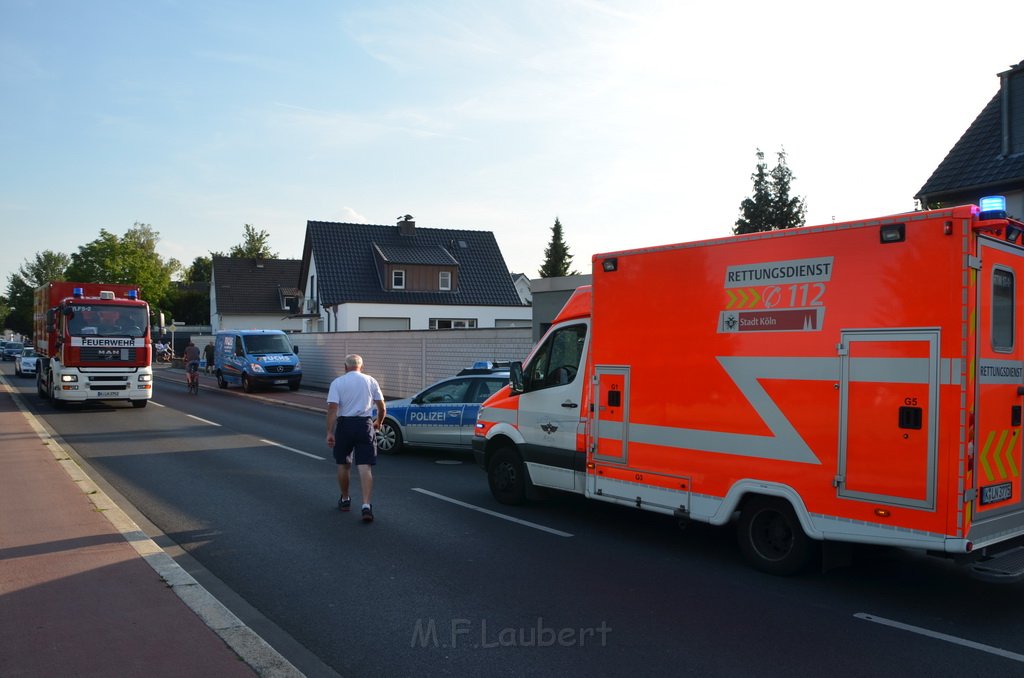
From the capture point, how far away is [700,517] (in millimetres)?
7102

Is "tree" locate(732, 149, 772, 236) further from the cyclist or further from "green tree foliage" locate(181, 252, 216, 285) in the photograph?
"green tree foliage" locate(181, 252, 216, 285)

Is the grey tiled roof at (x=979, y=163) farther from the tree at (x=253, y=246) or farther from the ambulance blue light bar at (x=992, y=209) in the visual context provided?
the tree at (x=253, y=246)

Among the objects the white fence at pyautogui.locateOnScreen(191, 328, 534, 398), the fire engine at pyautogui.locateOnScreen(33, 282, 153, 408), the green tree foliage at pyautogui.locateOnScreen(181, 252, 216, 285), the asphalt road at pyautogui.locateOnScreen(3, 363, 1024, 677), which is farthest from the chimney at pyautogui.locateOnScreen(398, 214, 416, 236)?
the green tree foliage at pyautogui.locateOnScreen(181, 252, 216, 285)

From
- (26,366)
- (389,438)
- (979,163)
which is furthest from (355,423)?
(26,366)

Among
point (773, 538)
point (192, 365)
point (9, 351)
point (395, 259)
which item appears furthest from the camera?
point (9, 351)

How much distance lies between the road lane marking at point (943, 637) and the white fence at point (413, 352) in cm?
1441

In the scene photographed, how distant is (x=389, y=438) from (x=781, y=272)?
885 cm

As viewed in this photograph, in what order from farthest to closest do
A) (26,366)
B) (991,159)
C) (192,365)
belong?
(26,366), (192,365), (991,159)

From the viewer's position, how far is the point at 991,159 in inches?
619

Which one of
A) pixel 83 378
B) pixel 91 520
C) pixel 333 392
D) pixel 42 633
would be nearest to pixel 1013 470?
pixel 333 392

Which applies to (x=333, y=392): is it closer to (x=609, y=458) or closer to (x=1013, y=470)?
(x=609, y=458)

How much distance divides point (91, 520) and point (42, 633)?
3.33 metres

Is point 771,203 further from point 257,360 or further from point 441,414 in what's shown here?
point 441,414

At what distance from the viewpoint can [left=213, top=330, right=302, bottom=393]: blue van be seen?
28844 mm
